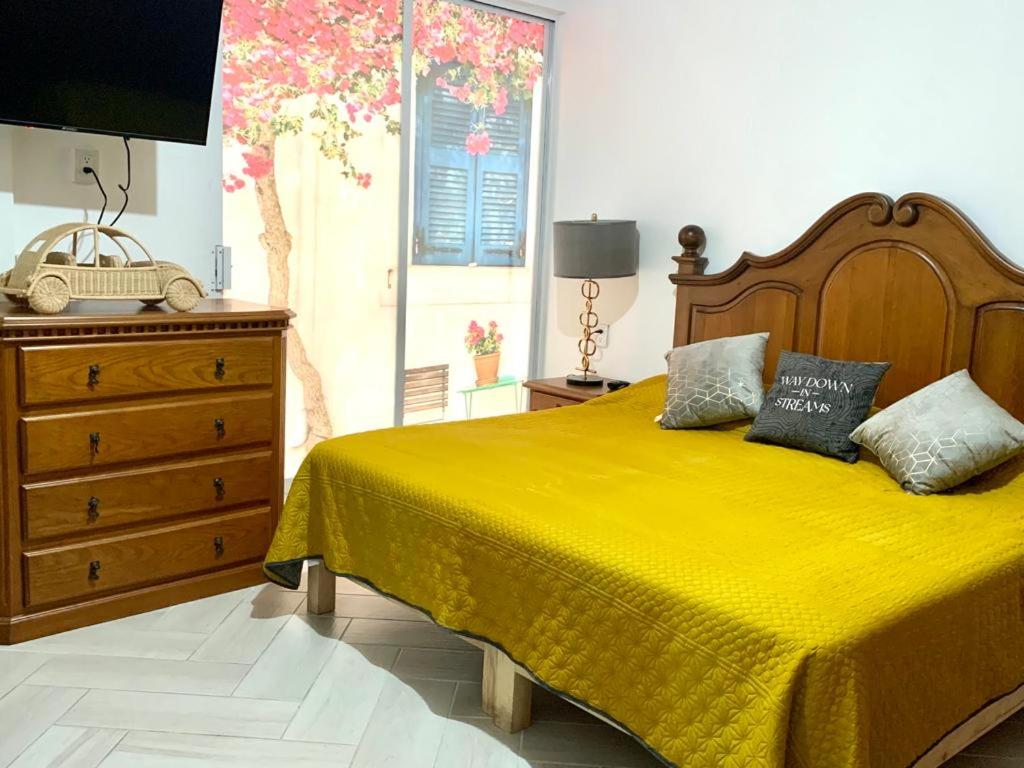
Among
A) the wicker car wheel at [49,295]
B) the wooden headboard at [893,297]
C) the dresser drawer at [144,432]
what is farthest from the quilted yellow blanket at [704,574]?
the wicker car wheel at [49,295]

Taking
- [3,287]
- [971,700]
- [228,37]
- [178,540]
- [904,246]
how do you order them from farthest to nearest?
[228,37], [904,246], [178,540], [3,287], [971,700]

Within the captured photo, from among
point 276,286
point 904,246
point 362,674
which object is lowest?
point 362,674

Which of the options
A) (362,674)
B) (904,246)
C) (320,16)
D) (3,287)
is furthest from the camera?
(320,16)

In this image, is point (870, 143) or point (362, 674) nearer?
point (362, 674)

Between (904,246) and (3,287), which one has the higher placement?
(904,246)

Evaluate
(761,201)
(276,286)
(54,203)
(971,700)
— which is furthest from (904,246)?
(54,203)

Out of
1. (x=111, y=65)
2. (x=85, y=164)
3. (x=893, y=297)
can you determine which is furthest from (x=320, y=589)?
(x=893, y=297)

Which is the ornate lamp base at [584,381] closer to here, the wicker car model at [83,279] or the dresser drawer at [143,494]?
the dresser drawer at [143,494]

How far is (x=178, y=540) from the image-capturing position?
9.62ft

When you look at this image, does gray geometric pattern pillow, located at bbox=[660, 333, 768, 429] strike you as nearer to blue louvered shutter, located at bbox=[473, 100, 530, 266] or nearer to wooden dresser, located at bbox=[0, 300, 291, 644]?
wooden dresser, located at bbox=[0, 300, 291, 644]

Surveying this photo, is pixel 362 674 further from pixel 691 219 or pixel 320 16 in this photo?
pixel 320 16

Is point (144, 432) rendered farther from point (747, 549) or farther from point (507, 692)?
point (747, 549)

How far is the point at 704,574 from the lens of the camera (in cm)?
183

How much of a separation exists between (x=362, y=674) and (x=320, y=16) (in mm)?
2723
